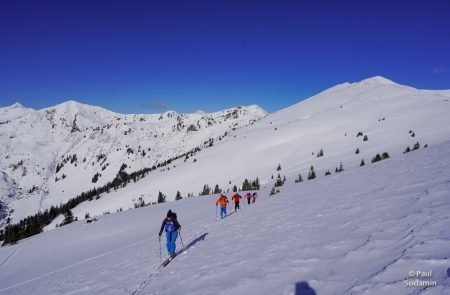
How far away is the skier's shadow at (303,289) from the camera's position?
6.68 m

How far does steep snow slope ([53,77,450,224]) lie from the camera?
44.1 meters

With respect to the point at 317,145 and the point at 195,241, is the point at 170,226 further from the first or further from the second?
the point at 317,145

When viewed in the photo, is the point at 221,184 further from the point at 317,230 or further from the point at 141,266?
the point at 317,230

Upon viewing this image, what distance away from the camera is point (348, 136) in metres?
58.6

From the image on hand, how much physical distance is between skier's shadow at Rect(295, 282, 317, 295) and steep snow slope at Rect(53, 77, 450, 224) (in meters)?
31.6

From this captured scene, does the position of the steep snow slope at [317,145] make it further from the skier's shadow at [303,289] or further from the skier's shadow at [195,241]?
the skier's shadow at [303,289]

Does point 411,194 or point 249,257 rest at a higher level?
point 411,194

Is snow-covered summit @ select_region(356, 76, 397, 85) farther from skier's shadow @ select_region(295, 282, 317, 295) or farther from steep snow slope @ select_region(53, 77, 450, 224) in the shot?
skier's shadow @ select_region(295, 282, 317, 295)

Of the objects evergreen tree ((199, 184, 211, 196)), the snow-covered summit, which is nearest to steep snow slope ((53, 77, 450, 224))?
evergreen tree ((199, 184, 211, 196))

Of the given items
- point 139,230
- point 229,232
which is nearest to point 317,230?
point 229,232

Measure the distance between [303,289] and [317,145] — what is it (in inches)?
2120

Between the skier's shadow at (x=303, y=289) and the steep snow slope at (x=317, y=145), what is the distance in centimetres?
3164

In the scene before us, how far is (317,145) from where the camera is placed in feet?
192

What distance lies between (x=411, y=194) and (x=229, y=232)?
853 cm
